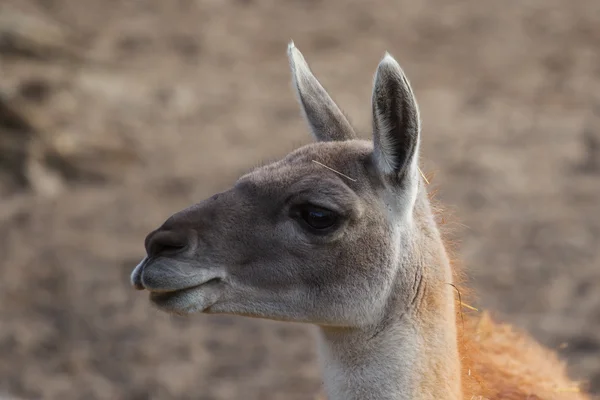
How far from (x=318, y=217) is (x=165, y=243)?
57cm

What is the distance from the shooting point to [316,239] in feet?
11.3

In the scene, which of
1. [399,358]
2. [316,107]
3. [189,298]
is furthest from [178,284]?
[316,107]

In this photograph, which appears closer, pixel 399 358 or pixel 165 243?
pixel 165 243

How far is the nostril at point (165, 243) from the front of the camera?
10.8ft

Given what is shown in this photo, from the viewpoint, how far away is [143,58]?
13570 millimetres

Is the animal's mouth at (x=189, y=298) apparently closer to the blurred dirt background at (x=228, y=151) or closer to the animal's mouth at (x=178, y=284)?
the animal's mouth at (x=178, y=284)

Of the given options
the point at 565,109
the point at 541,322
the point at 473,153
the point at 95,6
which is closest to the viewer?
the point at 541,322

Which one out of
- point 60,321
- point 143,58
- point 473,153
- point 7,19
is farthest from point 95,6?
point 60,321

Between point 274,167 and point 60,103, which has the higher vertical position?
point 60,103

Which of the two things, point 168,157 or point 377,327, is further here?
point 168,157

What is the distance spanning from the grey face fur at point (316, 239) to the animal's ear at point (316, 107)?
Result: 1.50 ft

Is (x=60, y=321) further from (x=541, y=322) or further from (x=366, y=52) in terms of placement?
(x=366, y=52)

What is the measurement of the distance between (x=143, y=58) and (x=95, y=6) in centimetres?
224

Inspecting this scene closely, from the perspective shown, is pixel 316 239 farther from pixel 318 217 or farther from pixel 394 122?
pixel 394 122
